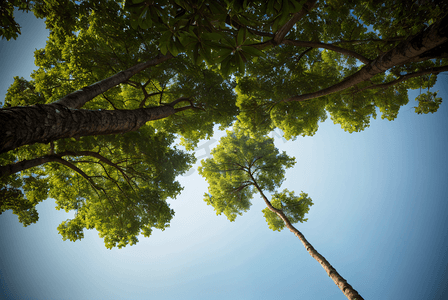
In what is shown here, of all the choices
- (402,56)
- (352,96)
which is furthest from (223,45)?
(352,96)

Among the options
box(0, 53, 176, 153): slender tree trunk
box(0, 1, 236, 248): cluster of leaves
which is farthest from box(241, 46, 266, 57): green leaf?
box(0, 1, 236, 248): cluster of leaves

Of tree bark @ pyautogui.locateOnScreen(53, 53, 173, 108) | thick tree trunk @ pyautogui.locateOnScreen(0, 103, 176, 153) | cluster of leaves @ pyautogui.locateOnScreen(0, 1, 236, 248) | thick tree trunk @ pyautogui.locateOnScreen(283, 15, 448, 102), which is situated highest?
cluster of leaves @ pyautogui.locateOnScreen(0, 1, 236, 248)

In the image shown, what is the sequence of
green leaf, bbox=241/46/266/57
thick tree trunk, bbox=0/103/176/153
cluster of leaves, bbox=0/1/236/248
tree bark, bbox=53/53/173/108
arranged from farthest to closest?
1. cluster of leaves, bbox=0/1/236/248
2. tree bark, bbox=53/53/173/108
3. thick tree trunk, bbox=0/103/176/153
4. green leaf, bbox=241/46/266/57

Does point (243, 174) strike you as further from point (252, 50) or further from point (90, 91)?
point (252, 50)

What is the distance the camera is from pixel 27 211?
19.9 feet

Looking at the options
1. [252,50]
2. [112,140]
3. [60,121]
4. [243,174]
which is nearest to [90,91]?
[60,121]

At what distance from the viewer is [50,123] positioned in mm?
1912

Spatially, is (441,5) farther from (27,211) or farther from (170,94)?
(27,211)

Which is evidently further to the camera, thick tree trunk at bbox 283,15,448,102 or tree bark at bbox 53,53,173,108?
tree bark at bbox 53,53,173,108

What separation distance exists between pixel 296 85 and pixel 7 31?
6382 mm

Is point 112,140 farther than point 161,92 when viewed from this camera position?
Yes

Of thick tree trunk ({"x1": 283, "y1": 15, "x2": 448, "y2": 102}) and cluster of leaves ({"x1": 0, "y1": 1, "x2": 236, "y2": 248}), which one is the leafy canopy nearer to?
cluster of leaves ({"x1": 0, "y1": 1, "x2": 236, "y2": 248})

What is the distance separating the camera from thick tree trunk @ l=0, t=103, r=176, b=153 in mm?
1541

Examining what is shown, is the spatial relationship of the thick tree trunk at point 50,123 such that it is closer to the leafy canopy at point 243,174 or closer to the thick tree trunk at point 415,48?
the thick tree trunk at point 415,48
